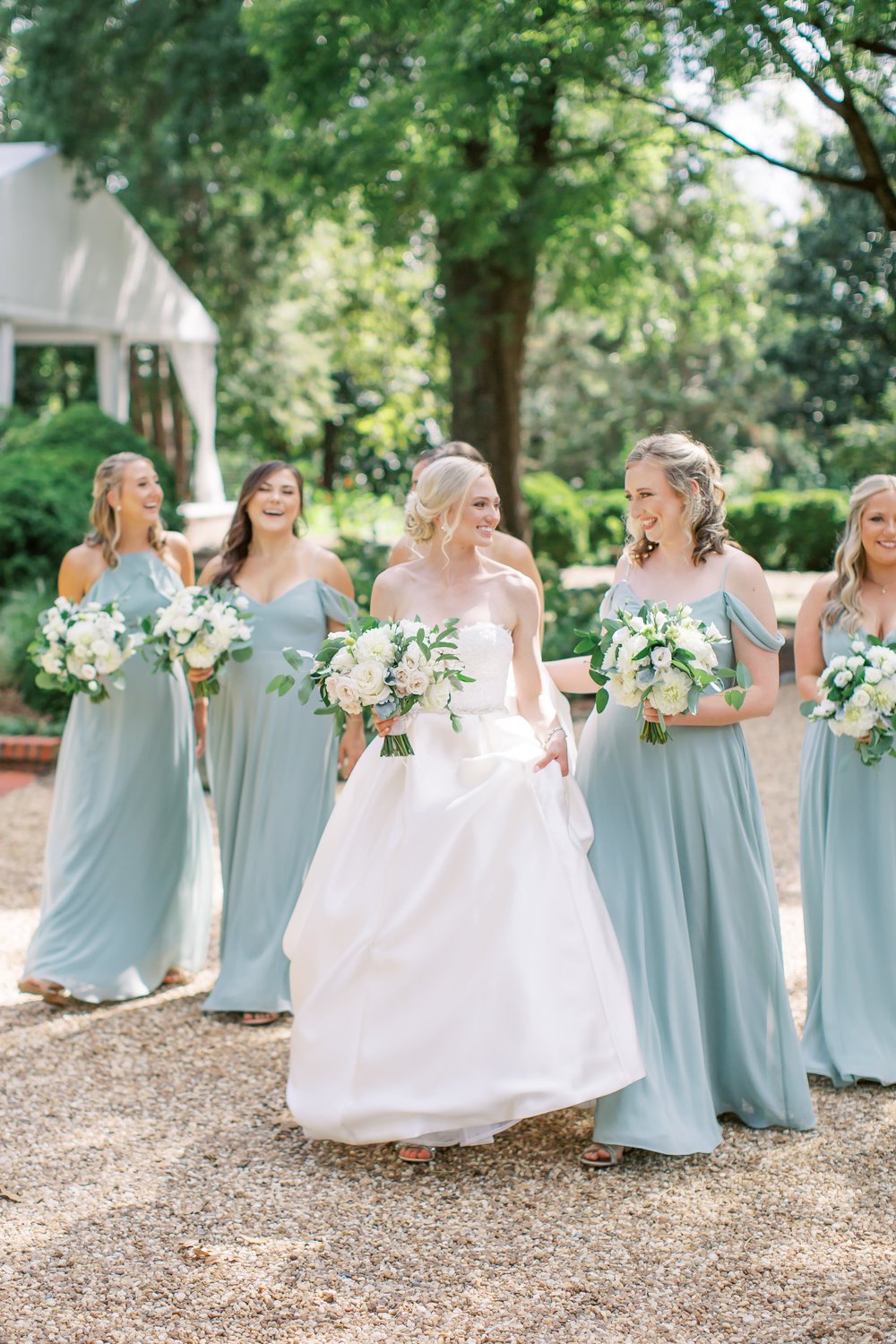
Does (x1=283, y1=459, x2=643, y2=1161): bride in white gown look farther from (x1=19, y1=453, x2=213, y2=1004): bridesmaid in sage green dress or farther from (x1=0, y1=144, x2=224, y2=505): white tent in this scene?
(x1=0, y1=144, x2=224, y2=505): white tent

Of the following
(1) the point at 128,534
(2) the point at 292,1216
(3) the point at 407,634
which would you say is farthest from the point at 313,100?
(2) the point at 292,1216

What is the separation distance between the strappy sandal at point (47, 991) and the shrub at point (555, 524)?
16.4m

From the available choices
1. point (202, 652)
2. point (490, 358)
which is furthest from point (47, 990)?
point (490, 358)

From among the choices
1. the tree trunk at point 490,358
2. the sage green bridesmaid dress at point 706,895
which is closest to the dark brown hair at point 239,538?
the sage green bridesmaid dress at point 706,895

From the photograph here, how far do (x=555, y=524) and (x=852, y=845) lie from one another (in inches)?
692

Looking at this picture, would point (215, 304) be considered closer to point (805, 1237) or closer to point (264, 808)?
point (264, 808)

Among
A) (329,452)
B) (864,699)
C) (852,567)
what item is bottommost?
(864,699)

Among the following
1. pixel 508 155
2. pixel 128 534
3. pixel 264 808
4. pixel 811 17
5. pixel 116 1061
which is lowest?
pixel 116 1061

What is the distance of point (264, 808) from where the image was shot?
5.96 m

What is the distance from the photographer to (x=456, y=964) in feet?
14.0

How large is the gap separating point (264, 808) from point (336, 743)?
464 millimetres

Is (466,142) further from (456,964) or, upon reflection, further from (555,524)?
(555,524)

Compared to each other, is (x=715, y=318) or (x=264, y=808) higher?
(x=715, y=318)

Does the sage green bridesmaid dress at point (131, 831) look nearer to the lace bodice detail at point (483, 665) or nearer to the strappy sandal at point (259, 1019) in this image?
the strappy sandal at point (259, 1019)
